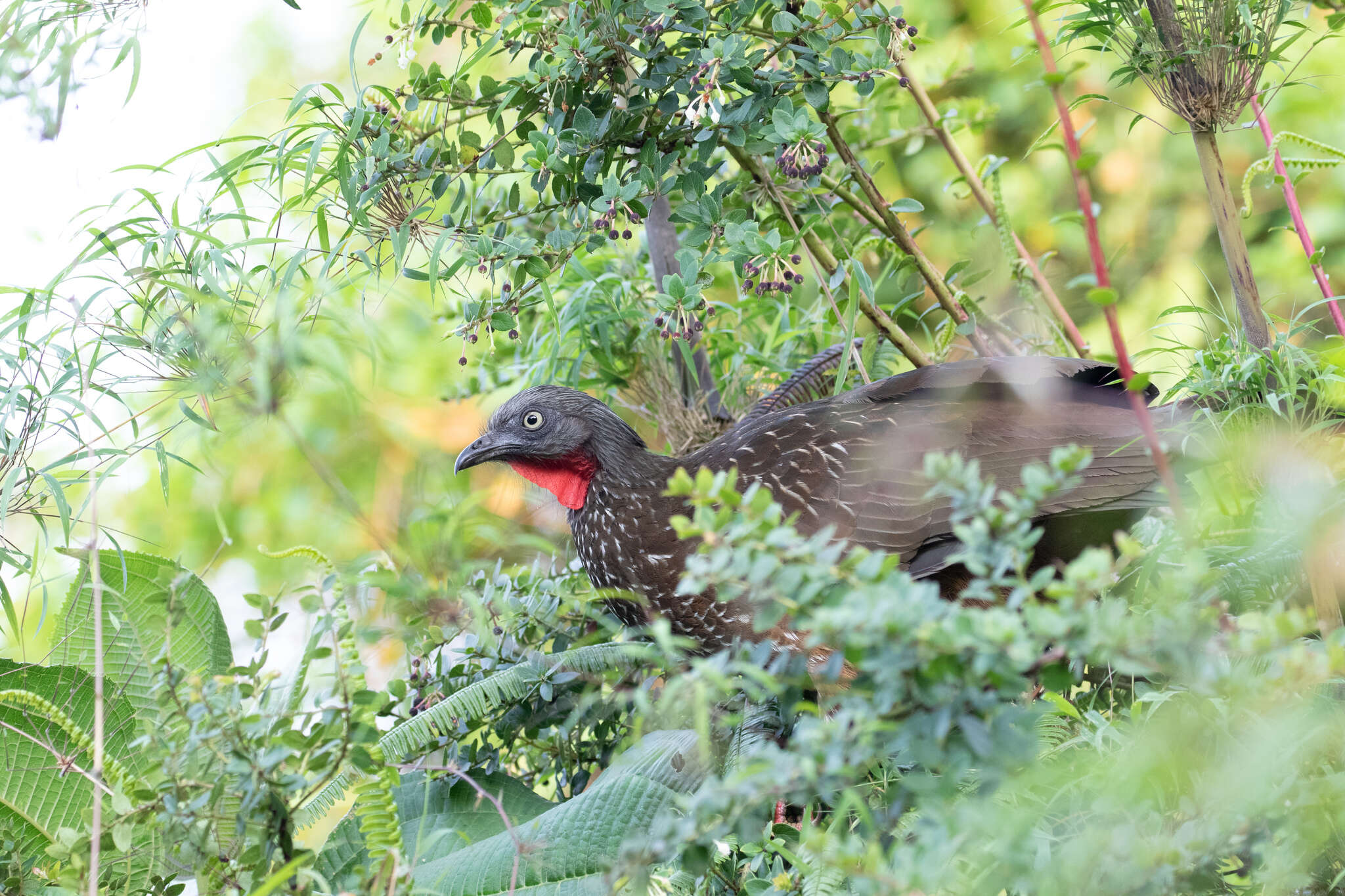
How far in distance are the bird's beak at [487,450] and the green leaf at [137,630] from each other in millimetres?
518

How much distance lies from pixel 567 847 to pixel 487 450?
0.87 m

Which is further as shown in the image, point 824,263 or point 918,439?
point 824,263

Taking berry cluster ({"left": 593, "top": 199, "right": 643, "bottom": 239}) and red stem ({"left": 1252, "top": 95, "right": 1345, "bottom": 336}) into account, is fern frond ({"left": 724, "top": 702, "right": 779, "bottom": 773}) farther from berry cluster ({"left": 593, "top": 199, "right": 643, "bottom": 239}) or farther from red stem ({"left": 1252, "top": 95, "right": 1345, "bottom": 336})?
red stem ({"left": 1252, "top": 95, "right": 1345, "bottom": 336})

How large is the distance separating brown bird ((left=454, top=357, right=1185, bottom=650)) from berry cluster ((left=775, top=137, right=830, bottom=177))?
396 millimetres

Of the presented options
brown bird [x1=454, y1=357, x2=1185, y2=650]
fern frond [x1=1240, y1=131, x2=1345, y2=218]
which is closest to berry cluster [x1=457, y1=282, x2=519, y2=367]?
brown bird [x1=454, y1=357, x2=1185, y2=650]

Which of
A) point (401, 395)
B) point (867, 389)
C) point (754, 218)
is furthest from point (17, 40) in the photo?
point (867, 389)

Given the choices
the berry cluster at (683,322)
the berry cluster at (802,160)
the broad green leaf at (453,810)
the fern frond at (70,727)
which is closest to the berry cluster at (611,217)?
the berry cluster at (683,322)

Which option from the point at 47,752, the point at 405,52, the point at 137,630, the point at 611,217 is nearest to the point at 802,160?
the point at 611,217

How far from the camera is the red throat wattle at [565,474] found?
2.07 metres

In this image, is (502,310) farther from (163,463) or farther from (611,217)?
(163,463)

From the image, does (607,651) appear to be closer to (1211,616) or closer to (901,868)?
(901,868)

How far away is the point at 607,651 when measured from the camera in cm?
163

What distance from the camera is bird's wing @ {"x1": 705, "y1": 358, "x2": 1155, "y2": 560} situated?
5.78 feet

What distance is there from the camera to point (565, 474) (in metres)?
2.09
